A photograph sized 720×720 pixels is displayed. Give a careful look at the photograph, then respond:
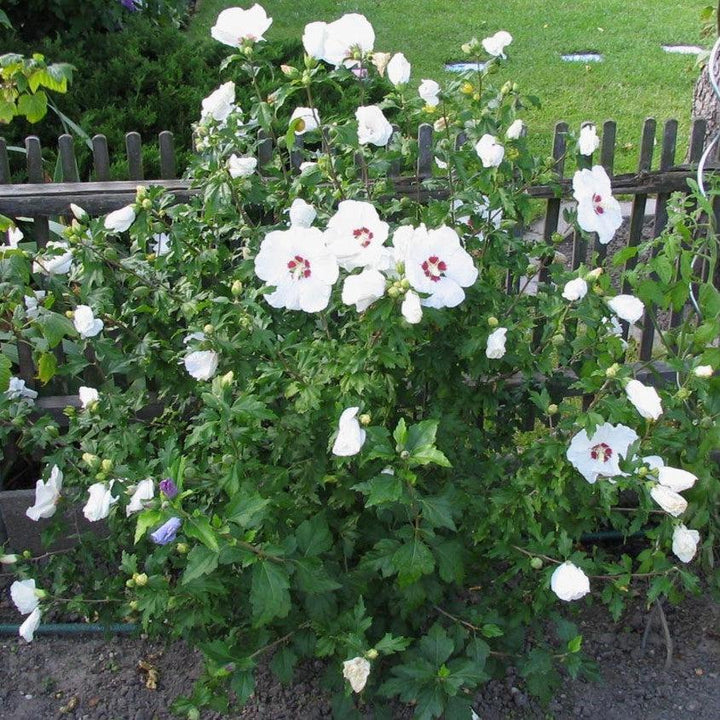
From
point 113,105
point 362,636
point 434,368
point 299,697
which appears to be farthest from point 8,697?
point 113,105

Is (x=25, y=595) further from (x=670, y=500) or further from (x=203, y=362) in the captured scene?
(x=670, y=500)

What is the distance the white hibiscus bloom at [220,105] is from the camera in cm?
291

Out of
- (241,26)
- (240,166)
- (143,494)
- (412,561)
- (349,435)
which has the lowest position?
(412,561)

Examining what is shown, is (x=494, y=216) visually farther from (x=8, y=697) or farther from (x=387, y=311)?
(x=8, y=697)

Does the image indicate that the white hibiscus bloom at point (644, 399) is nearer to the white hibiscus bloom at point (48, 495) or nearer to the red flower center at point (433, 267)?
the red flower center at point (433, 267)

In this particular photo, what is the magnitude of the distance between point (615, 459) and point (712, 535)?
808 millimetres

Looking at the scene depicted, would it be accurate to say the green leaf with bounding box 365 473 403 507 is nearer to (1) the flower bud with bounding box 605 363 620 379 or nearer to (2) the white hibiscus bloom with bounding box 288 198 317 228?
(1) the flower bud with bounding box 605 363 620 379

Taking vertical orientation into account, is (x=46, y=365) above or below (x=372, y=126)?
below

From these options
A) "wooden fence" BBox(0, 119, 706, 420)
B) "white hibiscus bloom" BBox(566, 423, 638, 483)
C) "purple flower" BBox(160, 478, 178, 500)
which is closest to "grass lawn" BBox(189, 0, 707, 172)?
"wooden fence" BBox(0, 119, 706, 420)

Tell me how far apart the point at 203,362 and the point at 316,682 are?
48.6 inches

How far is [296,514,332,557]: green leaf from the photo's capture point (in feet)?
8.46

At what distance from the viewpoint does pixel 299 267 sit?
96.7 inches

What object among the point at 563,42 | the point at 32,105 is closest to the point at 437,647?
the point at 32,105

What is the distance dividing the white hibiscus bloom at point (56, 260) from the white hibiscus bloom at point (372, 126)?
920mm
